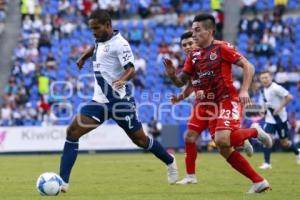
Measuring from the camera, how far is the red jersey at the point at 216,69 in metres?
10.9

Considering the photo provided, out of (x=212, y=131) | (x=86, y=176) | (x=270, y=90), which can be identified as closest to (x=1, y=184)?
(x=86, y=176)

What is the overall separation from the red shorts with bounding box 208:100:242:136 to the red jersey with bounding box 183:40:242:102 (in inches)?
4.8

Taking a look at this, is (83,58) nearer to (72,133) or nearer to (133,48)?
(72,133)

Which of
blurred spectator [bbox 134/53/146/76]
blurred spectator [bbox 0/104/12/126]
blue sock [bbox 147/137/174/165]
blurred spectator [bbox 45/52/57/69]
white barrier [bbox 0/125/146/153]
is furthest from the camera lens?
blurred spectator [bbox 45/52/57/69]

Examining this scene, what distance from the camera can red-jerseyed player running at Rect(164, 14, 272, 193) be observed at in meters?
10.4

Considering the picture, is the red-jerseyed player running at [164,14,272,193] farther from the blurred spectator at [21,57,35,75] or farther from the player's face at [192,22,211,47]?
the blurred spectator at [21,57,35,75]

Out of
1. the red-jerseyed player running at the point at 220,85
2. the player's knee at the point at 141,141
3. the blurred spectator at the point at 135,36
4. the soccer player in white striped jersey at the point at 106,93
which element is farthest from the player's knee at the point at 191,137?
the blurred spectator at the point at 135,36

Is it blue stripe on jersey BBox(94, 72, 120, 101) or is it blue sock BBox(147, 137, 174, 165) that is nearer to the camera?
blue stripe on jersey BBox(94, 72, 120, 101)

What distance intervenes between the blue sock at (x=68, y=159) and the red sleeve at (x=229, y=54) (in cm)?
246

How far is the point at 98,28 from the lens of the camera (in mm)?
11094

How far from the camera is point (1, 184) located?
12641 millimetres

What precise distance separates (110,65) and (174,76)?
1.00 meters

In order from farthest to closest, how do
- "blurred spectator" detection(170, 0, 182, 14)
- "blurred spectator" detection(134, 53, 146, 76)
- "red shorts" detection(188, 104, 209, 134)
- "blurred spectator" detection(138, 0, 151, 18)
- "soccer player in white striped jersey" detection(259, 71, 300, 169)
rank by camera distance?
"blurred spectator" detection(138, 0, 151, 18), "blurred spectator" detection(170, 0, 182, 14), "blurred spectator" detection(134, 53, 146, 76), "soccer player in white striped jersey" detection(259, 71, 300, 169), "red shorts" detection(188, 104, 209, 134)

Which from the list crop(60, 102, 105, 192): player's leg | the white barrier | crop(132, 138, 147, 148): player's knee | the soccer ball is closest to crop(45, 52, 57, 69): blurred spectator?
the white barrier
